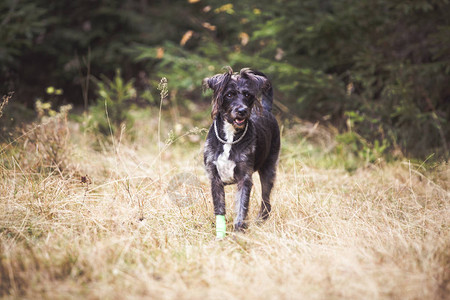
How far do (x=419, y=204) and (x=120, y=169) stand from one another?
346 cm

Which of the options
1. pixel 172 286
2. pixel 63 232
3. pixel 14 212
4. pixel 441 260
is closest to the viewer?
pixel 172 286

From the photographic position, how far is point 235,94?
3.50m

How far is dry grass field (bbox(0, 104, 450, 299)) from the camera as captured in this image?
2.36m

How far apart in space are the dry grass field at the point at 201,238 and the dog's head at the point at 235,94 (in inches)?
24.1

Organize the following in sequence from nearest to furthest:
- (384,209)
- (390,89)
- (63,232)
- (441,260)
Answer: (441,260) < (63,232) < (384,209) < (390,89)

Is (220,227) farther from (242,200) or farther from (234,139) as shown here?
(234,139)

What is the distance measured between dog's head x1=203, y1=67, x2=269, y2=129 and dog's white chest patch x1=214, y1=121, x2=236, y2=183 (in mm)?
85

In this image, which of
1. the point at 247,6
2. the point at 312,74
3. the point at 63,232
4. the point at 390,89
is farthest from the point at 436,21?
the point at 63,232

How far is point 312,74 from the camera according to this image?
621 cm

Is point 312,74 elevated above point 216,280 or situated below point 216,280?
above

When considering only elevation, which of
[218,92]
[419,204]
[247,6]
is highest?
[247,6]

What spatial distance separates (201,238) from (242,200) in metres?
0.50

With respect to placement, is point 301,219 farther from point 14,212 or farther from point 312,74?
point 312,74

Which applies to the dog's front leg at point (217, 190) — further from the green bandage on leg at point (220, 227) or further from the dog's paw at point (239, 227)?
the dog's paw at point (239, 227)
